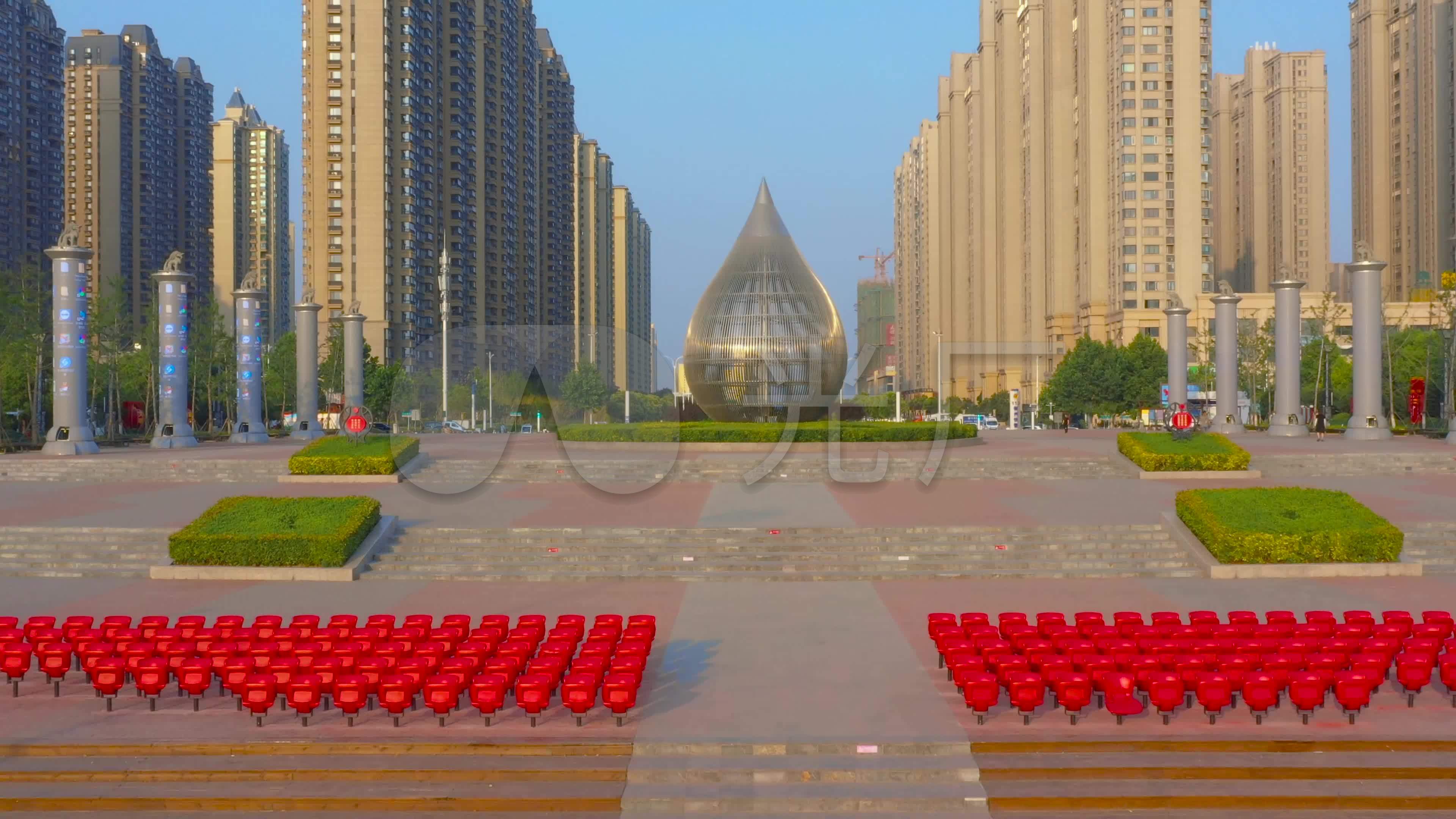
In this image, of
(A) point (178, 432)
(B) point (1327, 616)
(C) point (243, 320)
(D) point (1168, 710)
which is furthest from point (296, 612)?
(C) point (243, 320)

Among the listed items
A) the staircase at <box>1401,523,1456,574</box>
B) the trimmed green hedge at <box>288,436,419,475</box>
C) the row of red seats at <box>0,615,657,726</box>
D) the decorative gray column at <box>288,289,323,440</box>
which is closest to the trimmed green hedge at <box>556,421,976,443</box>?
the trimmed green hedge at <box>288,436,419,475</box>

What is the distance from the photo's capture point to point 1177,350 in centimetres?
4803

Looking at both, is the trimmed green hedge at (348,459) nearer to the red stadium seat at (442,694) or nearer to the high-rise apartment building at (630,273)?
the red stadium seat at (442,694)

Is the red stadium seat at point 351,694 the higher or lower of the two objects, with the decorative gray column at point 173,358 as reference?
lower

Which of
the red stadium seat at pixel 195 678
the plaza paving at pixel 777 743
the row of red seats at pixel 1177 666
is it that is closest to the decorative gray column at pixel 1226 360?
the plaza paving at pixel 777 743

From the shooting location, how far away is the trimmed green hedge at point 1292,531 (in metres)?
18.1

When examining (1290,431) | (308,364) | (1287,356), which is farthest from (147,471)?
(1290,431)

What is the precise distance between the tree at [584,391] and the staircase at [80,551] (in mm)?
38969

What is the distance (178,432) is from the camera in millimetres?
41156

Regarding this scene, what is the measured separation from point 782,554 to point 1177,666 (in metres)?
9.47

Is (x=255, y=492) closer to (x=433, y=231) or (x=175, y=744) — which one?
(x=175, y=744)

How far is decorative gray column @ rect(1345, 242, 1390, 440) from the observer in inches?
1513

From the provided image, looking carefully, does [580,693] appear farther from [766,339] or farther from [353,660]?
[766,339]

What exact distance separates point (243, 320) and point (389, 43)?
4261 centimetres
